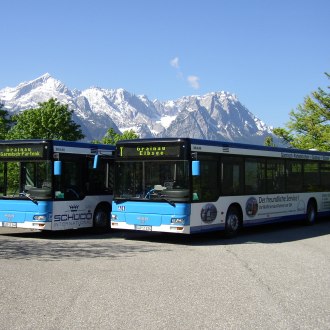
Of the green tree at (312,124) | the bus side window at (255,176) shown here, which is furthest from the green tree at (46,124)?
the bus side window at (255,176)

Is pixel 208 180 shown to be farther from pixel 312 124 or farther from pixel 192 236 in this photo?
pixel 312 124

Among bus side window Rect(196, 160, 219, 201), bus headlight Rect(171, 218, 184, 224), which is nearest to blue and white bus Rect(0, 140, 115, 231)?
bus headlight Rect(171, 218, 184, 224)

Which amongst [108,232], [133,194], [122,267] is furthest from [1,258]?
[108,232]

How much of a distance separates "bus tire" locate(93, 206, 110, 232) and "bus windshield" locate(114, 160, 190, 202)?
1953 millimetres

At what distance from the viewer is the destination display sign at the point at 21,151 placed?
47.9ft

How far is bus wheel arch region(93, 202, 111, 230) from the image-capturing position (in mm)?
16312

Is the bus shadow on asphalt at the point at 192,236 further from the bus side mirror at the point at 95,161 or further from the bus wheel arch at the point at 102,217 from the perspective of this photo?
the bus side mirror at the point at 95,161

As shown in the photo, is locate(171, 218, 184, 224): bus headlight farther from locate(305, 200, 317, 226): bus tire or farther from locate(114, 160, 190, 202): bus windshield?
locate(305, 200, 317, 226): bus tire

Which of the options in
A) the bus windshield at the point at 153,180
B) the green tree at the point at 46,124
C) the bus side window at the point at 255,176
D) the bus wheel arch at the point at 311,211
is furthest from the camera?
the green tree at the point at 46,124

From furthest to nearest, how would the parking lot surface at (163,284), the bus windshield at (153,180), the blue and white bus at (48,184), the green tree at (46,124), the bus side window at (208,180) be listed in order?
the green tree at (46,124), the blue and white bus at (48,184), the bus side window at (208,180), the bus windshield at (153,180), the parking lot surface at (163,284)

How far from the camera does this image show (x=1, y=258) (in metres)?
10.9

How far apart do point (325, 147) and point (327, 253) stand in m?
Answer: 32.6

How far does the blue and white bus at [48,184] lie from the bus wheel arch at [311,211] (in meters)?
8.06

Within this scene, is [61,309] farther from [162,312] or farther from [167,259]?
[167,259]
